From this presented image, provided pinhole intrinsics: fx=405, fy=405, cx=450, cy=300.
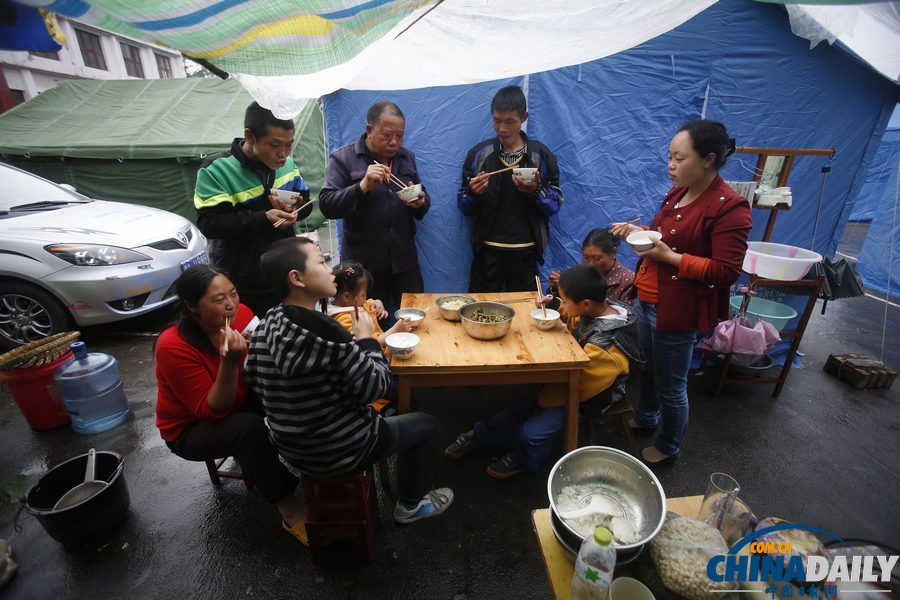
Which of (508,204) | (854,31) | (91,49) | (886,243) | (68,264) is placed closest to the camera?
(854,31)

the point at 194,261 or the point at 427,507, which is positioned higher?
the point at 194,261

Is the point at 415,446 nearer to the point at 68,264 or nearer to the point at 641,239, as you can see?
the point at 641,239

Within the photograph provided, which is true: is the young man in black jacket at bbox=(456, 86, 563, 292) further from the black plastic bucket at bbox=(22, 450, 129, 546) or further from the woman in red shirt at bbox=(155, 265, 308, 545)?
the black plastic bucket at bbox=(22, 450, 129, 546)

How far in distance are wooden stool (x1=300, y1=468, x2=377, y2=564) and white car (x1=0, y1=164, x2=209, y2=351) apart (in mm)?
3758

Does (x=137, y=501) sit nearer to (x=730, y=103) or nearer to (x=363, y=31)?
(x=363, y=31)

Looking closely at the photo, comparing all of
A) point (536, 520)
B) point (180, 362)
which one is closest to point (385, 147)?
point (180, 362)

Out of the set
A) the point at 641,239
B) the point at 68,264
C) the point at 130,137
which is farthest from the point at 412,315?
the point at 130,137

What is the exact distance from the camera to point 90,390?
323 centimetres

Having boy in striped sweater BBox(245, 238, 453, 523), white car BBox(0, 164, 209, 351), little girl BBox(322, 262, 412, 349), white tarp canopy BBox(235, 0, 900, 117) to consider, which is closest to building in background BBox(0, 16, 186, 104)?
white car BBox(0, 164, 209, 351)

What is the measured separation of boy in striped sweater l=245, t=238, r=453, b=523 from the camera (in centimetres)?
166

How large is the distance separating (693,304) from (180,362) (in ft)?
9.14

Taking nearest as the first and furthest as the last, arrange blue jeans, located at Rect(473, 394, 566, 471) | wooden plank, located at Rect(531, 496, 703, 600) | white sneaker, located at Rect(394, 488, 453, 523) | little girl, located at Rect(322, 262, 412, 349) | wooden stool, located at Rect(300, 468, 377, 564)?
wooden plank, located at Rect(531, 496, 703, 600)
wooden stool, located at Rect(300, 468, 377, 564)
white sneaker, located at Rect(394, 488, 453, 523)
blue jeans, located at Rect(473, 394, 566, 471)
little girl, located at Rect(322, 262, 412, 349)

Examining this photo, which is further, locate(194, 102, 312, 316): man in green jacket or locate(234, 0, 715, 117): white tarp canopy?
locate(194, 102, 312, 316): man in green jacket

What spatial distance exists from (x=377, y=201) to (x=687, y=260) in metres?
2.26
